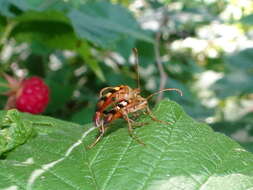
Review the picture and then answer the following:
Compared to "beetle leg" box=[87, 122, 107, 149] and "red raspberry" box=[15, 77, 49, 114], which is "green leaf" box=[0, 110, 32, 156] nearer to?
"beetle leg" box=[87, 122, 107, 149]

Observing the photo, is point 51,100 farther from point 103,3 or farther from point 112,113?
point 112,113

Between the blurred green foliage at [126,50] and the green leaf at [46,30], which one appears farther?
the blurred green foliage at [126,50]

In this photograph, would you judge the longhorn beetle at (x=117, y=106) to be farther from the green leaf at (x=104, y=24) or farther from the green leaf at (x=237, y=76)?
the green leaf at (x=237, y=76)

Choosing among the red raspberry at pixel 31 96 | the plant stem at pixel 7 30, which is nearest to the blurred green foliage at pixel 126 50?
the plant stem at pixel 7 30

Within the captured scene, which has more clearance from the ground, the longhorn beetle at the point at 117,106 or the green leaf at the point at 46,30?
the green leaf at the point at 46,30

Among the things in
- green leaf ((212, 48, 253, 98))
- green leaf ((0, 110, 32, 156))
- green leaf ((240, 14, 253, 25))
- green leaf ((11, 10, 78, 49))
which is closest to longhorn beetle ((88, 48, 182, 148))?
green leaf ((0, 110, 32, 156))

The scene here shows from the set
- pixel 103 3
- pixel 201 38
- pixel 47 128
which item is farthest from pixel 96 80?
pixel 47 128
